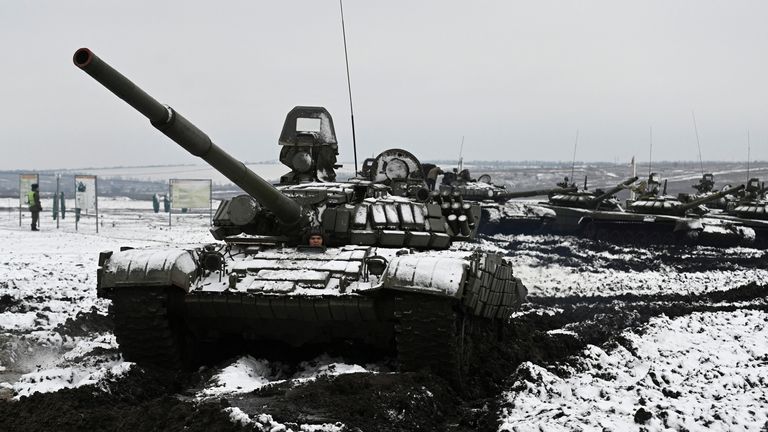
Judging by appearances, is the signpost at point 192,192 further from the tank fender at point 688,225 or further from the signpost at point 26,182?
the tank fender at point 688,225

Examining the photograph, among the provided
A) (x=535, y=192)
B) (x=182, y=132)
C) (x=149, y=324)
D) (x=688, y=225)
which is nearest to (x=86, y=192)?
(x=535, y=192)

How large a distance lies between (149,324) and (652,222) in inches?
916

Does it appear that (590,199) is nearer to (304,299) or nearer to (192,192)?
(192,192)

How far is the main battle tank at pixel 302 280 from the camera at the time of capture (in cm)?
918

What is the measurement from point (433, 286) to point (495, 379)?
1866 mm

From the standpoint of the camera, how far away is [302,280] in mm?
9773

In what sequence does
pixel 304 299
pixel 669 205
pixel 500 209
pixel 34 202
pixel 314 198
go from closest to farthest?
pixel 304 299
pixel 314 198
pixel 669 205
pixel 34 202
pixel 500 209

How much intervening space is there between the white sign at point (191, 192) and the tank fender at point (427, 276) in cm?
2322

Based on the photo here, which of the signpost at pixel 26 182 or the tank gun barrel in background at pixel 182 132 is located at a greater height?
the tank gun barrel in background at pixel 182 132

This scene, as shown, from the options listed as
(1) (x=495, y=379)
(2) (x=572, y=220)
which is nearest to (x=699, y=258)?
(2) (x=572, y=220)

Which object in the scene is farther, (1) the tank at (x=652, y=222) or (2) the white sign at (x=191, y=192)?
(2) the white sign at (x=191, y=192)

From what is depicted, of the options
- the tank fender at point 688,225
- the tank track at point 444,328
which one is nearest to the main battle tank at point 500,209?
the tank fender at point 688,225

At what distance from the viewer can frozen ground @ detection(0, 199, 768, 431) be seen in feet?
25.3

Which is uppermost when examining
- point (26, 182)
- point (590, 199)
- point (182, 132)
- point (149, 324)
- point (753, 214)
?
point (182, 132)
